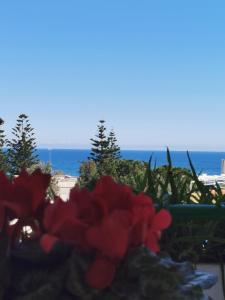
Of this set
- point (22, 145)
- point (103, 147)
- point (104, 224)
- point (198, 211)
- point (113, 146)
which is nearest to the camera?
point (104, 224)

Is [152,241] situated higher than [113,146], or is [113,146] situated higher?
[113,146]

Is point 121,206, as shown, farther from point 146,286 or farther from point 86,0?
point 86,0

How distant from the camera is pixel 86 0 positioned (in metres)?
31.8

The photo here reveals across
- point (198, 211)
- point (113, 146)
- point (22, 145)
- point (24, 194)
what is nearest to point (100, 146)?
point (113, 146)

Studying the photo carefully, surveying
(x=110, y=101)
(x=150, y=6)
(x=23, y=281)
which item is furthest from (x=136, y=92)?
(x=23, y=281)

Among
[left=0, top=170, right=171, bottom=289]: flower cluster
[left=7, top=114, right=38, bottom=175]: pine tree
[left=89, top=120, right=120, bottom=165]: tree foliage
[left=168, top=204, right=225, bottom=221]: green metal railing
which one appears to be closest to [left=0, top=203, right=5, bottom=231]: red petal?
[left=0, top=170, right=171, bottom=289]: flower cluster

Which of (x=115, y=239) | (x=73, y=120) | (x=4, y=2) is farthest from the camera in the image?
(x=73, y=120)

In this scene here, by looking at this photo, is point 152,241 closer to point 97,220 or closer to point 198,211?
point 97,220

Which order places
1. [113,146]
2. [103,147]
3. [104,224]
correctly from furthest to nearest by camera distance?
1. [113,146]
2. [103,147]
3. [104,224]

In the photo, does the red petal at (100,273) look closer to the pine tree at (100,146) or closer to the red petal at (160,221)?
the red petal at (160,221)

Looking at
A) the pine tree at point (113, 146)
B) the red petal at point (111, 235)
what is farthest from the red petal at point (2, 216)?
the pine tree at point (113, 146)

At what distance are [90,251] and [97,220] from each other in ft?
0.10

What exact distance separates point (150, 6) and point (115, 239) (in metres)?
32.0

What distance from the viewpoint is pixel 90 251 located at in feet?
1.65
